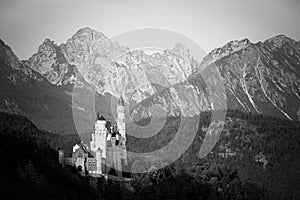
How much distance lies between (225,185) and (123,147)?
82.6ft

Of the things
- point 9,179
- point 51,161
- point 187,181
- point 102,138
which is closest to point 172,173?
point 187,181

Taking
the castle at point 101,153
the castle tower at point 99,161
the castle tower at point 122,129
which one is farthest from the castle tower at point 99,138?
the castle tower at point 122,129

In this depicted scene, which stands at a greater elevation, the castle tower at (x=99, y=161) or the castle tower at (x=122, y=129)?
the castle tower at (x=122, y=129)

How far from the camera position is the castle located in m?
151

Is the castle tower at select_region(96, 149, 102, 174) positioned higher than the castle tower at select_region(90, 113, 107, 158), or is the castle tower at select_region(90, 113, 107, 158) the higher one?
the castle tower at select_region(90, 113, 107, 158)

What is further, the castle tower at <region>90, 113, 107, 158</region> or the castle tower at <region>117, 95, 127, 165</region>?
the castle tower at <region>117, 95, 127, 165</region>

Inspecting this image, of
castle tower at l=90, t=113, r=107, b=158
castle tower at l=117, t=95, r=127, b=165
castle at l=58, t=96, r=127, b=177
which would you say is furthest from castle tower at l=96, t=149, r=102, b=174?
castle tower at l=117, t=95, r=127, b=165

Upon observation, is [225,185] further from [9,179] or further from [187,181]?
[9,179]

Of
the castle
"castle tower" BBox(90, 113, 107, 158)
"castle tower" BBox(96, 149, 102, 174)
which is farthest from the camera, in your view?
"castle tower" BBox(90, 113, 107, 158)

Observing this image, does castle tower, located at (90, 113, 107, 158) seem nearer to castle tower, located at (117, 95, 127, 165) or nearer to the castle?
the castle

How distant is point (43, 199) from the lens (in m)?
117

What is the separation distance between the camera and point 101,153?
15725 centimetres

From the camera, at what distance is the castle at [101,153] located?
150625 millimetres

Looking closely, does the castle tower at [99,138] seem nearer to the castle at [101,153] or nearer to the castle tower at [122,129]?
the castle at [101,153]
